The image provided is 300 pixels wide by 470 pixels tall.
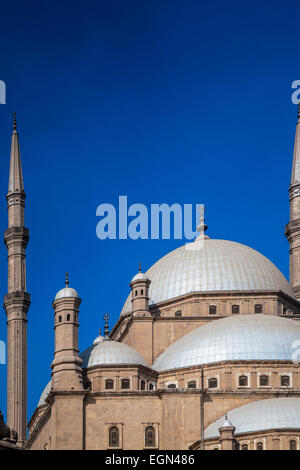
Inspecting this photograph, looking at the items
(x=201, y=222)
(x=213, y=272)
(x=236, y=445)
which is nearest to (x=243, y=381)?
(x=236, y=445)

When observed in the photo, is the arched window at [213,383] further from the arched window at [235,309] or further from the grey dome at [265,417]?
the arched window at [235,309]

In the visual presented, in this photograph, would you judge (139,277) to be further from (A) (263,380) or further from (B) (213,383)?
(A) (263,380)

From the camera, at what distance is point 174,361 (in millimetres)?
50281

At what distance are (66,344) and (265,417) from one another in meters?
8.97

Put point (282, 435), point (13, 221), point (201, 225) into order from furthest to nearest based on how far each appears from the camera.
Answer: point (201, 225) < point (13, 221) < point (282, 435)

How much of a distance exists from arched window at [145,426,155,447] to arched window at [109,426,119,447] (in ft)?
3.76

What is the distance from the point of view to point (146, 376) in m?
49.8

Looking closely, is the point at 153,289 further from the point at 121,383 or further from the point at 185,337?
the point at 121,383

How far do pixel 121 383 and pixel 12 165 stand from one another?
42.2ft

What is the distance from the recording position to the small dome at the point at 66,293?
4809cm

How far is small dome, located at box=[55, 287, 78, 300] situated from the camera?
158ft

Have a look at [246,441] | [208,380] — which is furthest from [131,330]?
[246,441]

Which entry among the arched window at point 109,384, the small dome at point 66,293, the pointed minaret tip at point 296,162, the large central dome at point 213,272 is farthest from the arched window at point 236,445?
the pointed minaret tip at point 296,162

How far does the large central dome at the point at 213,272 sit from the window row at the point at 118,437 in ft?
37.4
